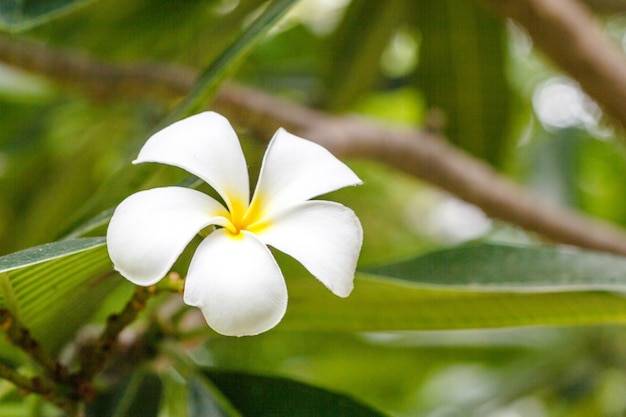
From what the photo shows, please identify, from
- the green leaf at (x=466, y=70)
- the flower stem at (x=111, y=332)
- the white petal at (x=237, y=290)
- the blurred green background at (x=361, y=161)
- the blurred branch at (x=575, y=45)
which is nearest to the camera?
the white petal at (x=237, y=290)

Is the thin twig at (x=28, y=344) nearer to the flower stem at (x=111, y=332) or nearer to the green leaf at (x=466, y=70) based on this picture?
the flower stem at (x=111, y=332)

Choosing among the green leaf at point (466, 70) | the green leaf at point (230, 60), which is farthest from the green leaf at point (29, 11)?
the green leaf at point (466, 70)

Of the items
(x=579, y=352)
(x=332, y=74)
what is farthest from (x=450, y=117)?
(x=579, y=352)

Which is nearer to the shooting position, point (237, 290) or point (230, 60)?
point (237, 290)

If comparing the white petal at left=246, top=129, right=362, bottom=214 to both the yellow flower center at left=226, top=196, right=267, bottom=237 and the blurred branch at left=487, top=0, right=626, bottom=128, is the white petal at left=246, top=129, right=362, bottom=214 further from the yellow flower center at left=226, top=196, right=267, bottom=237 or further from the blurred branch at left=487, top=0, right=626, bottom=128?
the blurred branch at left=487, top=0, right=626, bottom=128

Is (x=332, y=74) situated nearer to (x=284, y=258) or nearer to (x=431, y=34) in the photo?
(x=431, y=34)

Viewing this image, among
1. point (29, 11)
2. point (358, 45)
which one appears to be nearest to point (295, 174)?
point (29, 11)

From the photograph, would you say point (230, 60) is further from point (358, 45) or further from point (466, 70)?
point (466, 70)
